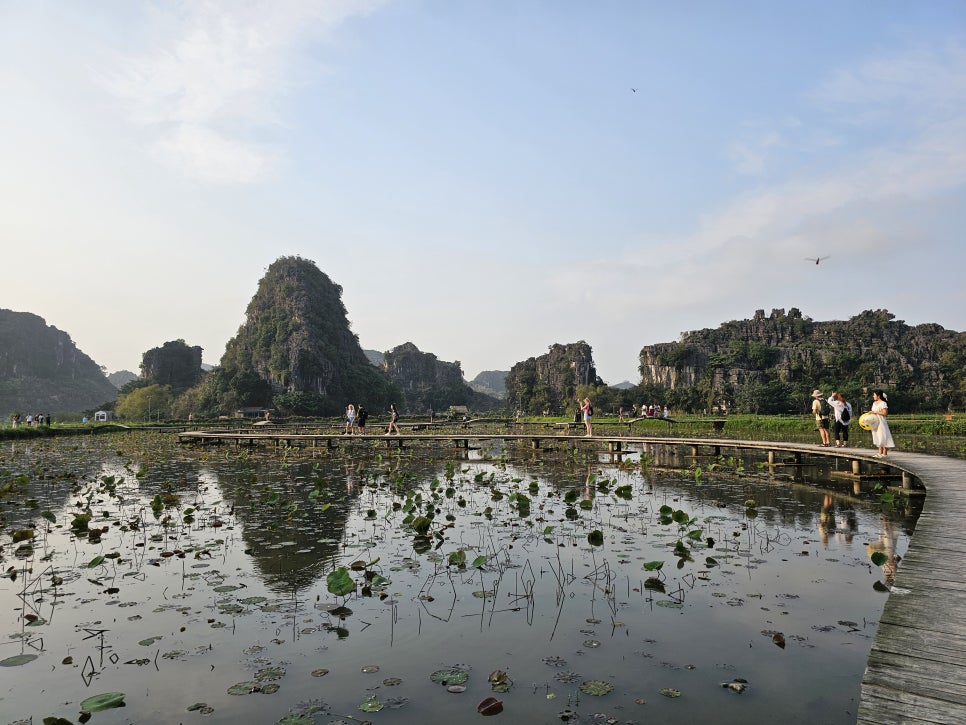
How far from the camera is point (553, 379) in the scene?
141 m

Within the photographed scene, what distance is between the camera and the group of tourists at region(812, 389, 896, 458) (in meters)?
14.4

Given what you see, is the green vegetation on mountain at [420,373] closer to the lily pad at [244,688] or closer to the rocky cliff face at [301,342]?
the rocky cliff face at [301,342]

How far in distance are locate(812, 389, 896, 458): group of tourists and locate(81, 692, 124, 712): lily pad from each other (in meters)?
15.3

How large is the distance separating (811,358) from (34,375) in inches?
8514

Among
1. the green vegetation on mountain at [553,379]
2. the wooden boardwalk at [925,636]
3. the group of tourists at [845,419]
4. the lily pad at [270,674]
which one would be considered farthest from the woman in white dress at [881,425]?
the green vegetation on mountain at [553,379]

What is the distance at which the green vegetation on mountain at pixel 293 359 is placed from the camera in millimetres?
103431

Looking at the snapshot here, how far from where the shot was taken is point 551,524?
10.3 meters

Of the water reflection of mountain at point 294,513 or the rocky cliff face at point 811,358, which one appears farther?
the rocky cliff face at point 811,358

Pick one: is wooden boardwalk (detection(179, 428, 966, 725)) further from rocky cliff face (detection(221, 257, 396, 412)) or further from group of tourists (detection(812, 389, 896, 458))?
rocky cliff face (detection(221, 257, 396, 412))

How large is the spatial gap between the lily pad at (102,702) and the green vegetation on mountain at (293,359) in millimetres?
100500

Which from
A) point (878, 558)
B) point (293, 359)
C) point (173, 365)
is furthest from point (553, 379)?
point (878, 558)

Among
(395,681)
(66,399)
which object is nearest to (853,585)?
(395,681)

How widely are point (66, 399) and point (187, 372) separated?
255 feet

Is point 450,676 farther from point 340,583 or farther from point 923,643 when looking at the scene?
point 923,643
